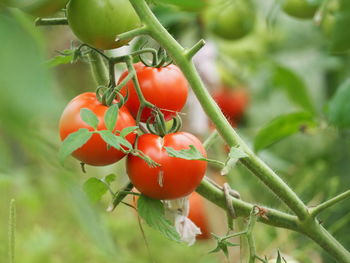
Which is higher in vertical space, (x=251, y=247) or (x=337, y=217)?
(x=251, y=247)

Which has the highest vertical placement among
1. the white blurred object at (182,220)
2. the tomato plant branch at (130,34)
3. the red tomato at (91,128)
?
the tomato plant branch at (130,34)

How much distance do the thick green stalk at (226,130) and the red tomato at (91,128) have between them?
2.5 inches

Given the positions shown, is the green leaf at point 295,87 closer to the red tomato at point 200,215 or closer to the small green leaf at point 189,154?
the red tomato at point 200,215

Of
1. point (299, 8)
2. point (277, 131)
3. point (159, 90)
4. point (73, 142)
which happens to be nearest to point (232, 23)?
point (299, 8)

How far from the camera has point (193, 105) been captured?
1.48 meters

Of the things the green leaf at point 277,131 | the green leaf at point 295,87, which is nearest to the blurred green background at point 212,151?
the green leaf at point 295,87

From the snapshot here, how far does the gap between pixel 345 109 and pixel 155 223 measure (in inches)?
16.9

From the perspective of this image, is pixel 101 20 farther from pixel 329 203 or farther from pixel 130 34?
pixel 329 203

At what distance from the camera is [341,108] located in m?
0.80

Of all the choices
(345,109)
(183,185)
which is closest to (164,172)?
(183,185)

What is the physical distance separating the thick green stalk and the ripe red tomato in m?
1.19

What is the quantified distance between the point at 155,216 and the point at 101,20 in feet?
0.53

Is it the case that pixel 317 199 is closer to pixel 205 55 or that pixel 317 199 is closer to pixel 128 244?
pixel 128 244

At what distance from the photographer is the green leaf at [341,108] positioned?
79cm
